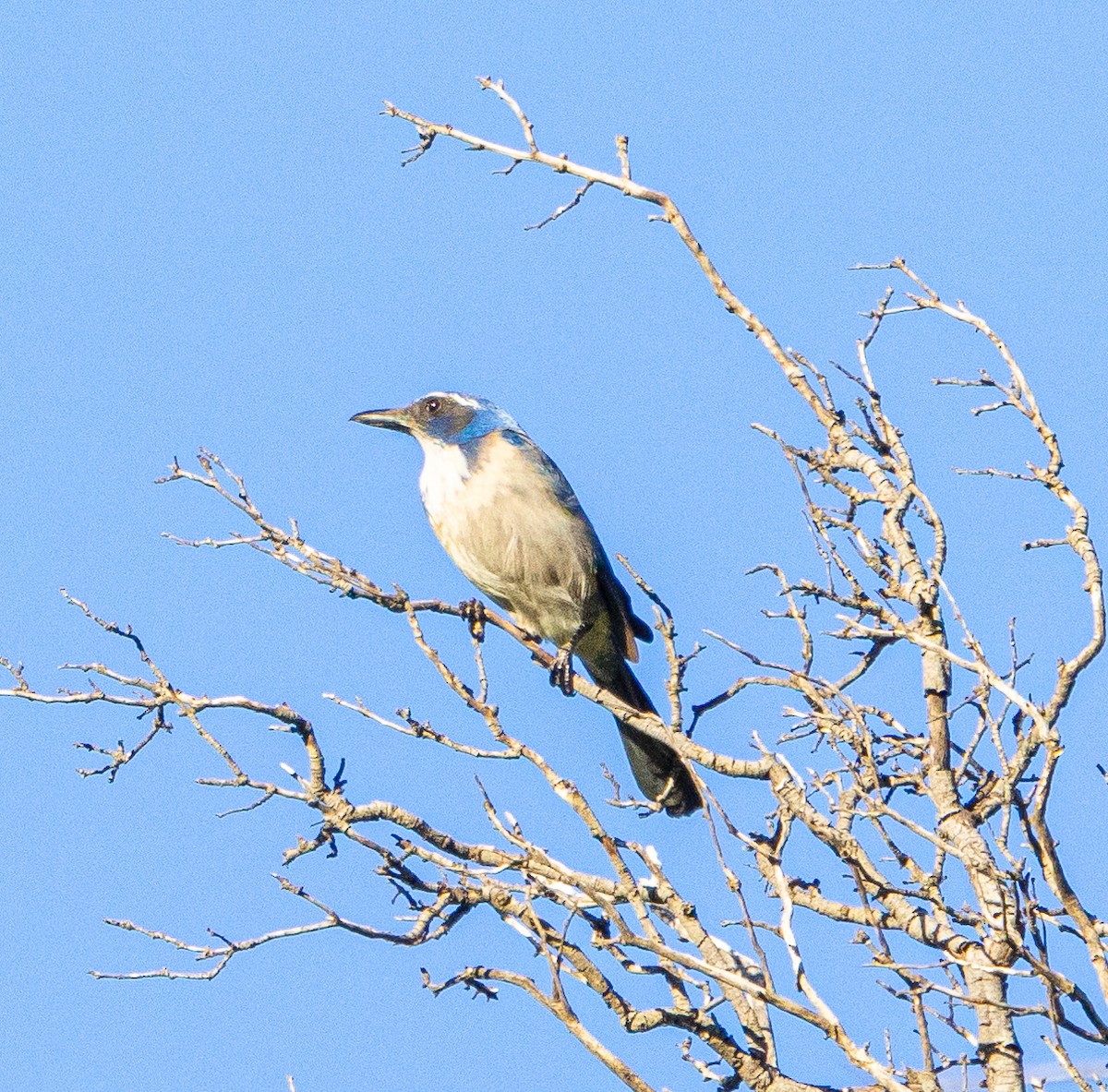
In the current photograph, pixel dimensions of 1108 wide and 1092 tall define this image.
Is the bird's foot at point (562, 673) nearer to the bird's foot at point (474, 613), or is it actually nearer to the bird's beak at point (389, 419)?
the bird's foot at point (474, 613)

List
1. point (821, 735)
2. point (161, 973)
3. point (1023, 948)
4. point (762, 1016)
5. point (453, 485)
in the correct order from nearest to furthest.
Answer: point (1023, 948)
point (762, 1016)
point (161, 973)
point (821, 735)
point (453, 485)

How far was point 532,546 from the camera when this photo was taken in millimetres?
8430

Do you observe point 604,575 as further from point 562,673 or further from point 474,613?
point 474,613

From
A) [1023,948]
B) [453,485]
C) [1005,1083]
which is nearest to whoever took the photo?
[1023,948]

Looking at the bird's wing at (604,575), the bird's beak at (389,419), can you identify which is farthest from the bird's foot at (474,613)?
the bird's beak at (389,419)

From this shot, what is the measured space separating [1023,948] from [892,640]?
1315 mm

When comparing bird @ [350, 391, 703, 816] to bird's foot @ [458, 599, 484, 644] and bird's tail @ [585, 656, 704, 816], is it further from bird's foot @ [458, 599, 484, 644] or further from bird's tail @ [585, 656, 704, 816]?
bird's foot @ [458, 599, 484, 644]

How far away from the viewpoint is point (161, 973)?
211 inches

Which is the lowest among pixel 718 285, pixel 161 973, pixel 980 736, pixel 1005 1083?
pixel 1005 1083

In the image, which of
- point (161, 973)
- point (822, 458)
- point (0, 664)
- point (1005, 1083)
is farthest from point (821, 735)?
point (0, 664)

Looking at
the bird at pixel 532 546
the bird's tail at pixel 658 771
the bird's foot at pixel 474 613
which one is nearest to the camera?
the bird's foot at pixel 474 613

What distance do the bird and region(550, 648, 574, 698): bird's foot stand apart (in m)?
0.01

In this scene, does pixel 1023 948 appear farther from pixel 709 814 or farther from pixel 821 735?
pixel 821 735

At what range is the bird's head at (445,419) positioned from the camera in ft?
29.2
